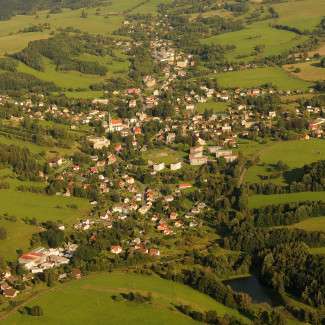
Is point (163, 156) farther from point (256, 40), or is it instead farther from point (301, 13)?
point (301, 13)

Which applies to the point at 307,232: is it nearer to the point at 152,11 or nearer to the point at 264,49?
the point at 264,49

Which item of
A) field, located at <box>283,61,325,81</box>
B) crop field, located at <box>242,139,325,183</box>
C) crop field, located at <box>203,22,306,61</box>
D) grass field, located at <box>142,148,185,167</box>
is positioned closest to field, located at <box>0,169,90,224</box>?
grass field, located at <box>142,148,185,167</box>

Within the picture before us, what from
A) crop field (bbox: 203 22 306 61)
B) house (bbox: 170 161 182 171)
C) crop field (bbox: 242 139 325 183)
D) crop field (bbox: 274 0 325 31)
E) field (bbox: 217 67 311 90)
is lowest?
house (bbox: 170 161 182 171)

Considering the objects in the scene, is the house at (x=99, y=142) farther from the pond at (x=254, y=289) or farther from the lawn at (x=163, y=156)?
the pond at (x=254, y=289)

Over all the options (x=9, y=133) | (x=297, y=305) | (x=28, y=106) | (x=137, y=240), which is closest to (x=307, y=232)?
(x=297, y=305)

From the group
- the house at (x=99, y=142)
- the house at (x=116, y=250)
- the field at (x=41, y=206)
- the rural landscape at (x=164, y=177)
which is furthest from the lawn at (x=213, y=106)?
the house at (x=116, y=250)

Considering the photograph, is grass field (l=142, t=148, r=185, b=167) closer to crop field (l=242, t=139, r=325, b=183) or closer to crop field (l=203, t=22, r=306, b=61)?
crop field (l=242, t=139, r=325, b=183)
